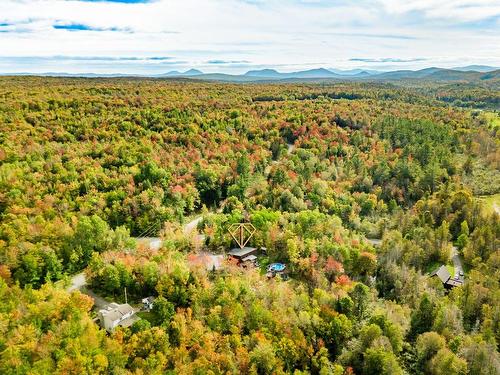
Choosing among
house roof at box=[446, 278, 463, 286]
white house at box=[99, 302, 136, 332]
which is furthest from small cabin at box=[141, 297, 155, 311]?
house roof at box=[446, 278, 463, 286]

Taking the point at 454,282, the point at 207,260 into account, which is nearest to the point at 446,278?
the point at 454,282

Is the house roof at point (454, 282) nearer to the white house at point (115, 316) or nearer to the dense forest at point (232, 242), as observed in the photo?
the dense forest at point (232, 242)

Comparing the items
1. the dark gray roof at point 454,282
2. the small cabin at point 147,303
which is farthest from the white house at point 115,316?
the dark gray roof at point 454,282

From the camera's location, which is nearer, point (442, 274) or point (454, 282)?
point (454, 282)

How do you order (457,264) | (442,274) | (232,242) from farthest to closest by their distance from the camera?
(457,264) < (232,242) < (442,274)

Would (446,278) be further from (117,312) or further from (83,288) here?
(83,288)

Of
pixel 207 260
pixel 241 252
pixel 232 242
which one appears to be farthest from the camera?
pixel 232 242
